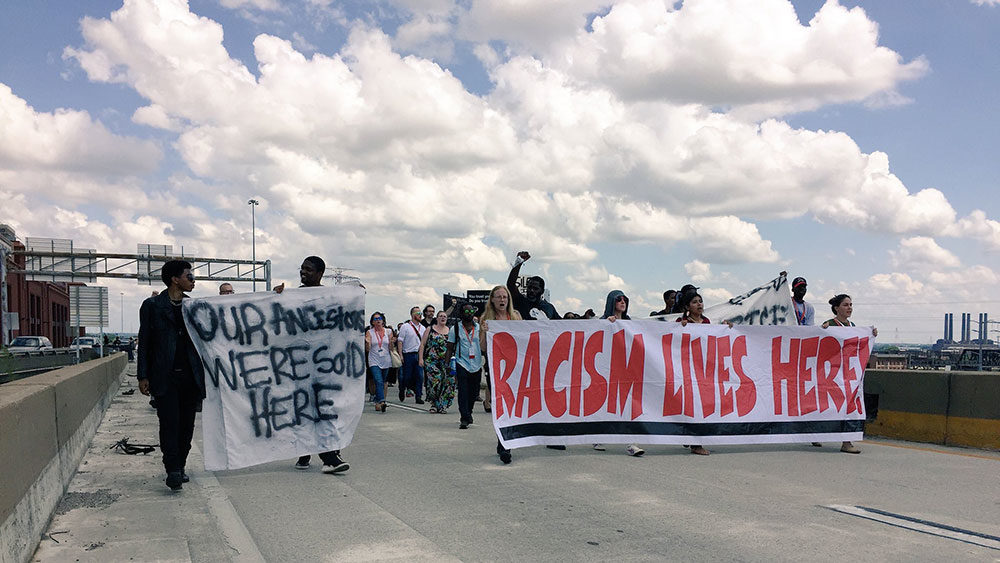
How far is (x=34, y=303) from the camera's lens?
261 feet

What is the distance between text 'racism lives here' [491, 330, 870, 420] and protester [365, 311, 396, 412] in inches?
256

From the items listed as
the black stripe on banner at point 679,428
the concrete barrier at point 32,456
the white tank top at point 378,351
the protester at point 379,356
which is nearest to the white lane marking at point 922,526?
the black stripe on banner at point 679,428

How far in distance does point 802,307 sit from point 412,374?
8.94 metres

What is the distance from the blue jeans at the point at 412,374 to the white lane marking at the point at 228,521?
9.06 metres

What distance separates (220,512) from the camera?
20.0 feet

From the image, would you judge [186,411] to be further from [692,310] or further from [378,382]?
[378,382]

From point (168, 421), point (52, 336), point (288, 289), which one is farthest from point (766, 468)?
point (52, 336)

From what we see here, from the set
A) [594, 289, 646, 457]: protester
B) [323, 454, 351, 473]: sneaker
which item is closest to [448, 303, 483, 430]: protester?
[594, 289, 646, 457]: protester

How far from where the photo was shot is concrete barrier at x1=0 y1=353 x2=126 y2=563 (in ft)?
14.1

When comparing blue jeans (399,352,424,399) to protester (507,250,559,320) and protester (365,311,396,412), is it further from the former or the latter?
protester (507,250,559,320)

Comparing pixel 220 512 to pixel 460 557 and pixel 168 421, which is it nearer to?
pixel 168 421

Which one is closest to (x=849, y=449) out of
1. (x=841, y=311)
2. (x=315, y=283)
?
(x=841, y=311)

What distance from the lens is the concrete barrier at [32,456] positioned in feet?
14.1

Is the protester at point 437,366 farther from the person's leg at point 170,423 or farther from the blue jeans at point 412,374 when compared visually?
the person's leg at point 170,423
